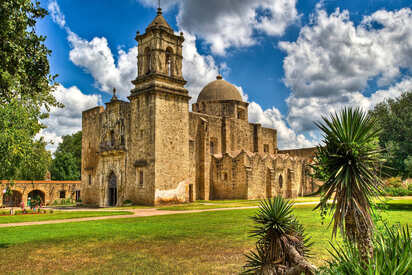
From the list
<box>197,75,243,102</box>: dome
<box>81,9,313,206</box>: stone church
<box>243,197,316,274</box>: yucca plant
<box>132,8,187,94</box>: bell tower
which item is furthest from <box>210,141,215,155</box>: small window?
<box>243,197,316,274</box>: yucca plant

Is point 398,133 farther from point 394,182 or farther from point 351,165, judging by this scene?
point 351,165

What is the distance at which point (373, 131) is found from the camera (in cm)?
562

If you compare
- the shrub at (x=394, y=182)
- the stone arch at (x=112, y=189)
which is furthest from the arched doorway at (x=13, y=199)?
the shrub at (x=394, y=182)

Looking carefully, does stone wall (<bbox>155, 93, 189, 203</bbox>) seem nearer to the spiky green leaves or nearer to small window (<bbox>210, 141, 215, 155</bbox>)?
small window (<bbox>210, 141, 215, 155</bbox>)

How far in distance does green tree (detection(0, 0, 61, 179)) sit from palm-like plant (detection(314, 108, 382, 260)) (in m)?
7.42

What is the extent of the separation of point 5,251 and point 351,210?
9.19 meters

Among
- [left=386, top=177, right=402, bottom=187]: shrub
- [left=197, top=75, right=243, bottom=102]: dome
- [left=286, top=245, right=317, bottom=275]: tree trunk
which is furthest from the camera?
[left=197, top=75, right=243, bottom=102]: dome

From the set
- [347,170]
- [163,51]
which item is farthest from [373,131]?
[163,51]

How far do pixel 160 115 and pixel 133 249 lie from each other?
66.8 ft

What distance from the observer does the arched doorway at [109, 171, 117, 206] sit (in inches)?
1275

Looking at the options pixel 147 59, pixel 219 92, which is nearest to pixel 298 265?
pixel 147 59

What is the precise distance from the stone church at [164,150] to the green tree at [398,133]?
8.31 metres

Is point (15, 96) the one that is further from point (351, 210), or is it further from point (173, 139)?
point (173, 139)

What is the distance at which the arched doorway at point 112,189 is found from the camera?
32.4 meters
